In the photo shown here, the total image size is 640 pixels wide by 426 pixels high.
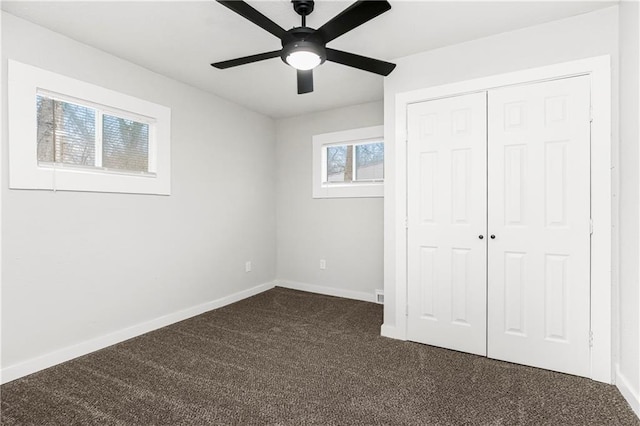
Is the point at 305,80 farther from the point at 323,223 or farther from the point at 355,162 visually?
the point at 323,223

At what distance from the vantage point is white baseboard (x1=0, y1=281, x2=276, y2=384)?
2227 millimetres

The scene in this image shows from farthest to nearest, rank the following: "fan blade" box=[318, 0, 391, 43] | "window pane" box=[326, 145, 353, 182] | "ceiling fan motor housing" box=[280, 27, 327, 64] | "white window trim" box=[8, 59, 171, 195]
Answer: "window pane" box=[326, 145, 353, 182]
"white window trim" box=[8, 59, 171, 195]
"ceiling fan motor housing" box=[280, 27, 327, 64]
"fan blade" box=[318, 0, 391, 43]

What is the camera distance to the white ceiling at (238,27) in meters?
2.13

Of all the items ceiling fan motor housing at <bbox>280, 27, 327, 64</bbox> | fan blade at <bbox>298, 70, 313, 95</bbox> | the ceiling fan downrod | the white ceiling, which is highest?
the white ceiling

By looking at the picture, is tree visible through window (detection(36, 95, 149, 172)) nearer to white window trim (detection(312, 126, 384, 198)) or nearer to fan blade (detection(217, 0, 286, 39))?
fan blade (detection(217, 0, 286, 39))

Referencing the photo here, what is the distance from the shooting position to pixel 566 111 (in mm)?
2285

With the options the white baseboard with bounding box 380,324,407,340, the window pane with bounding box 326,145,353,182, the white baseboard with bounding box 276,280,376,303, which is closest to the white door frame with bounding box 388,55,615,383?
the white baseboard with bounding box 380,324,407,340

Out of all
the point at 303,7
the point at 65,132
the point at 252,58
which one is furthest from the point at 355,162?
the point at 65,132

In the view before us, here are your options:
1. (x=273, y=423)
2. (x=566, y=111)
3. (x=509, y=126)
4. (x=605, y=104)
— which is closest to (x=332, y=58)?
(x=509, y=126)

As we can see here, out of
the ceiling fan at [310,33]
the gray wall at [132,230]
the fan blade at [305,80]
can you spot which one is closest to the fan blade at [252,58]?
the ceiling fan at [310,33]

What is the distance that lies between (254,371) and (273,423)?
2.01 feet

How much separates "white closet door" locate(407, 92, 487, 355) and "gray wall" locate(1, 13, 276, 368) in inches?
86.3

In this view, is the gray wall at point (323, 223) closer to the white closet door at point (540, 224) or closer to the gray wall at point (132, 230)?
the gray wall at point (132, 230)

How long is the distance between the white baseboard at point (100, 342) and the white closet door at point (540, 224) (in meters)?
2.77
